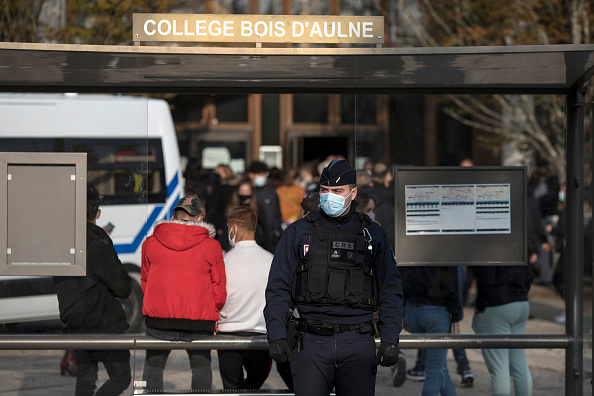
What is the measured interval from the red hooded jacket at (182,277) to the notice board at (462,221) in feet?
5.13

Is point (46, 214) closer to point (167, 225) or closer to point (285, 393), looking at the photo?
point (167, 225)

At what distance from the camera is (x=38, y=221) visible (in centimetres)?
638

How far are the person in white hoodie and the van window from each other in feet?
2.95

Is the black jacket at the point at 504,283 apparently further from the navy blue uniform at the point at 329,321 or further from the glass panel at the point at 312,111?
the glass panel at the point at 312,111

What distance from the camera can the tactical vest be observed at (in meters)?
4.61

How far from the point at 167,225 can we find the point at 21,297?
1.48 metres

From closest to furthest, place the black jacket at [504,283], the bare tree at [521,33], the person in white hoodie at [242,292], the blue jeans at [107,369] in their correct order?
the person in white hoodie at [242,292] < the blue jeans at [107,369] < the black jacket at [504,283] < the bare tree at [521,33]

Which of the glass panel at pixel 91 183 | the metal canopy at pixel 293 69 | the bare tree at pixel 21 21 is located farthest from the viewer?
the bare tree at pixel 21 21

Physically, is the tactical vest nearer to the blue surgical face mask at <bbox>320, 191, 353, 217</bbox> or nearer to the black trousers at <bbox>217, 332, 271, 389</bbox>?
the blue surgical face mask at <bbox>320, 191, 353, 217</bbox>

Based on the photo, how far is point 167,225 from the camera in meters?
5.77

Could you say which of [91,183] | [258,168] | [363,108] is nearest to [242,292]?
[91,183]

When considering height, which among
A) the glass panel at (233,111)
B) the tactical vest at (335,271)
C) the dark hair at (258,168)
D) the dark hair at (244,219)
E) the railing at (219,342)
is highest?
the glass panel at (233,111)

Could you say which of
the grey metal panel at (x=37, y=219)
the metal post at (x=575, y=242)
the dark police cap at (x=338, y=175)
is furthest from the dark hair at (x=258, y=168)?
the dark police cap at (x=338, y=175)

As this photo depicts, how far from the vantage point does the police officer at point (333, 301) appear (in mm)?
4598
